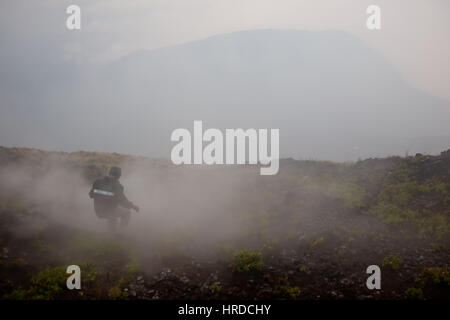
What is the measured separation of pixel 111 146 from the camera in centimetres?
19738

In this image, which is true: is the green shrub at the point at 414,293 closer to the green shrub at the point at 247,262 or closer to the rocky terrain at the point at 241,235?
the rocky terrain at the point at 241,235

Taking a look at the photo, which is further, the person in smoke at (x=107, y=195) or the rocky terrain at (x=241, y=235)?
the person in smoke at (x=107, y=195)

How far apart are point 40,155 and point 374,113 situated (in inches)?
8310

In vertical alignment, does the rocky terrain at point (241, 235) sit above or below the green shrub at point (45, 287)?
above

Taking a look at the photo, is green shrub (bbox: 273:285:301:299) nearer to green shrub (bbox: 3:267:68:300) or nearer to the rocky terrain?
the rocky terrain

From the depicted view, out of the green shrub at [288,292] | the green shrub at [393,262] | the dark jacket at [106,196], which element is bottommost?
the green shrub at [288,292]

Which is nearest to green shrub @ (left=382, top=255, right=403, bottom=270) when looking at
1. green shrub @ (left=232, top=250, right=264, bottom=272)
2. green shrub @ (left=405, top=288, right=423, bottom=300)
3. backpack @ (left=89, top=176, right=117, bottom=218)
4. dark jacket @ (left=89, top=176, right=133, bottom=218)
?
green shrub @ (left=405, top=288, right=423, bottom=300)

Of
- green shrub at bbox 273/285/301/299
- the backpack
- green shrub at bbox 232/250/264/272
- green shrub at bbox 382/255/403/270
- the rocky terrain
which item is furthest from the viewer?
the backpack

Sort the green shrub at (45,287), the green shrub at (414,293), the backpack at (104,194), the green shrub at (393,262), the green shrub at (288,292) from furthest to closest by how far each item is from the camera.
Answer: the backpack at (104,194), the green shrub at (393,262), the green shrub at (288,292), the green shrub at (414,293), the green shrub at (45,287)

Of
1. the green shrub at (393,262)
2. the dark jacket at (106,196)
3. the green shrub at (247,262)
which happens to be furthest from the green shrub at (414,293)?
the dark jacket at (106,196)

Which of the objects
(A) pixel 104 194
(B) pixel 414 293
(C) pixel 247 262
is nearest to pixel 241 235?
(C) pixel 247 262
